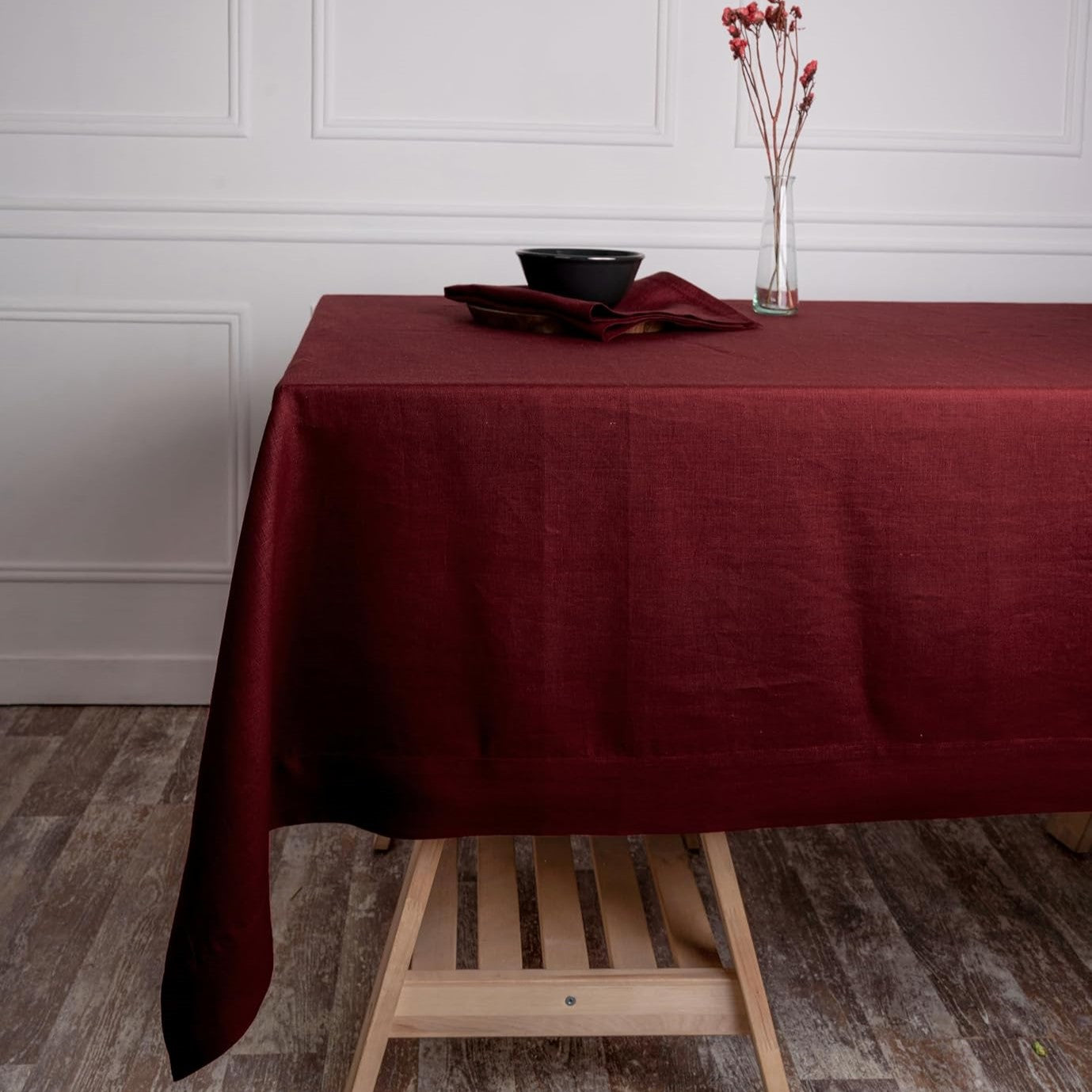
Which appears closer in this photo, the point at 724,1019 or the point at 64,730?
the point at 724,1019

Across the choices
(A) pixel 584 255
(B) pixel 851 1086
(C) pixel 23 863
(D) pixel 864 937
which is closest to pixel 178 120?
(A) pixel 584 255

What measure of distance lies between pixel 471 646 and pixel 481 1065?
23.1 inches

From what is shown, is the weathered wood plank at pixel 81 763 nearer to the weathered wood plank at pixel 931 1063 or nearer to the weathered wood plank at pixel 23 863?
the weathered wood plank at pixel 23 863

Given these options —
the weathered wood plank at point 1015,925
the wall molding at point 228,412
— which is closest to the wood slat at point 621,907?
the weathered wood plank at point 1015,925

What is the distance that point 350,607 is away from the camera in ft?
3.92

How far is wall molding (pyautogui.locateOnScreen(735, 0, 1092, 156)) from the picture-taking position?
2371mm

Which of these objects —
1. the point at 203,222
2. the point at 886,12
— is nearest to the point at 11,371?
the point at 203,222

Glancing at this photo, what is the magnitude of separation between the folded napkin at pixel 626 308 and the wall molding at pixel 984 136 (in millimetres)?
768

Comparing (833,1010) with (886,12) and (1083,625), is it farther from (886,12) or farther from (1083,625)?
(886,12)

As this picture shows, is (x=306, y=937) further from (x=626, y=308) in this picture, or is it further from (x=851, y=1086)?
(x=626, y=308)

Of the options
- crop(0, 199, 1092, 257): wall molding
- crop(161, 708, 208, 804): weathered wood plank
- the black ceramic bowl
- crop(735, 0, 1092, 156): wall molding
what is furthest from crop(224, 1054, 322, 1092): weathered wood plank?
crop(735, 0, 1092, 156): wall molding

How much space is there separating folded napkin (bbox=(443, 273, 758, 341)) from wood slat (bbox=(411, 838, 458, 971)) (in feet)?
2.01

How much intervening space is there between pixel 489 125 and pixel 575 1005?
1.61m

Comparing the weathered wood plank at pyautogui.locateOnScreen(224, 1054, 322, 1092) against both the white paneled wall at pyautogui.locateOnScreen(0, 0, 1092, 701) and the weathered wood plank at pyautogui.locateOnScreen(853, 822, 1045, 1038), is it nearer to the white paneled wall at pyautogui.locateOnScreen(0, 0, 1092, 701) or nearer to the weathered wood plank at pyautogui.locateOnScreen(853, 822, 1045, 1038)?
the weathered wood plank at pyautogui.locateOnScreen(853, 822, 1045, 1038)
